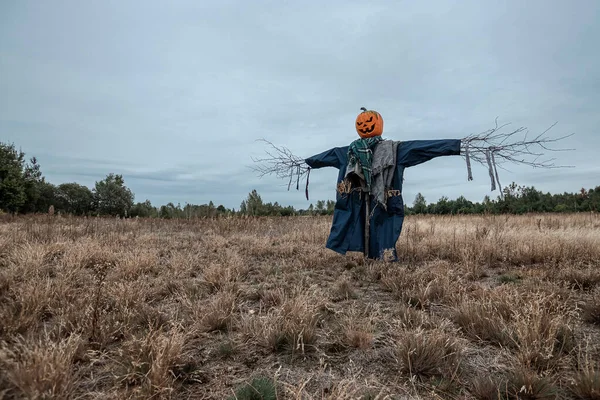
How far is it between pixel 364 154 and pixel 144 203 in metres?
30.6

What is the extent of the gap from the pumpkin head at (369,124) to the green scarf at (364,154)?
0.13m

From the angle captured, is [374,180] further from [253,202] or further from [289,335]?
[253,202]

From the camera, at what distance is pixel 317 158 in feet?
21.7

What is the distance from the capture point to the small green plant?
1977 mm

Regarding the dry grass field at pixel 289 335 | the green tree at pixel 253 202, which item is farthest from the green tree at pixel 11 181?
the dry grass field at pixel 289 335

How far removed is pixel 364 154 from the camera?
233 inches

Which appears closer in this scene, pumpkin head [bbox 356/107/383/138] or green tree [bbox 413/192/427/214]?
pumpkin head [bbox 356/107/383/138]

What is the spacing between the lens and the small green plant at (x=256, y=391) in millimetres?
1977

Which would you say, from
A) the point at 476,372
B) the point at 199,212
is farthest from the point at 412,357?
the point at 199,212

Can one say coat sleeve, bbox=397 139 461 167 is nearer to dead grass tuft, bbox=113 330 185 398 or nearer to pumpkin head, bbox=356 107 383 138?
pumpkin head, bbox=356 107 383 138

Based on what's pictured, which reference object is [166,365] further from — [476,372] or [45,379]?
Answer: [476,372]

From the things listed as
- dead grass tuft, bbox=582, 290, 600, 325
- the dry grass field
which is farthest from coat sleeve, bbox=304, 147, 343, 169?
dead grass tuft, bbox=582, 290, 600, 325

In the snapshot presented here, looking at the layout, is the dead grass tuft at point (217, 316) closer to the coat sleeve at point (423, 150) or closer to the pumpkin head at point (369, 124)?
the coat sleeve at point (423, 150)

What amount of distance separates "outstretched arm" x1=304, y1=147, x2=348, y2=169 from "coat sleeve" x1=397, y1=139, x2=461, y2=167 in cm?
110
